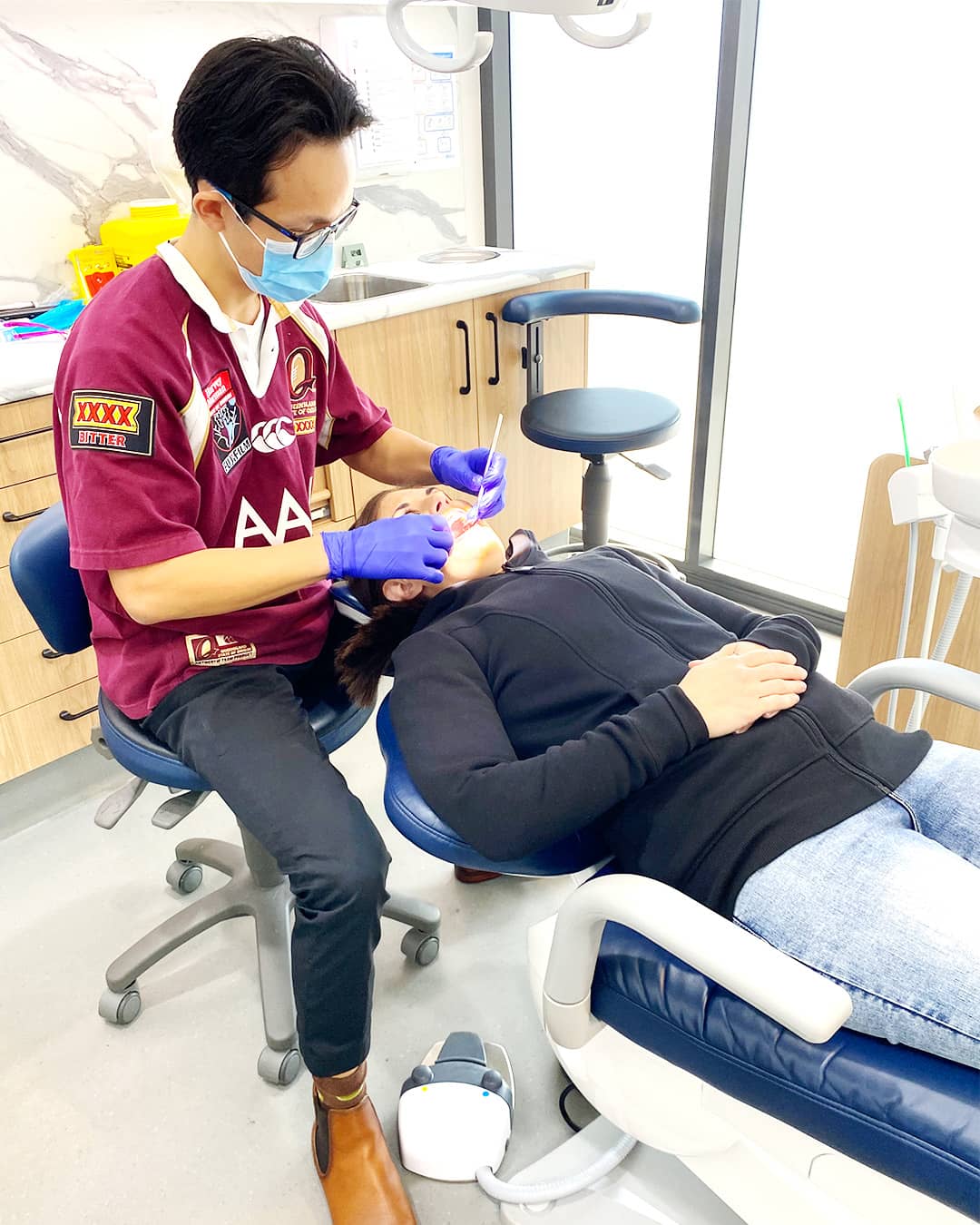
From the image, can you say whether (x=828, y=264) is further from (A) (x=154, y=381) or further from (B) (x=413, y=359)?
(A) (x=154, y=381)

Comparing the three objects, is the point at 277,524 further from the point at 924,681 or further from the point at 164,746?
the point at 924,681

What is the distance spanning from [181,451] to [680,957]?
85cm

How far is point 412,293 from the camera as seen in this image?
2365 mm

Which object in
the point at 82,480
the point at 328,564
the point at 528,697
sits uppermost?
the point at 82,480

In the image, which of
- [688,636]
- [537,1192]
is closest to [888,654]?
[688,636]

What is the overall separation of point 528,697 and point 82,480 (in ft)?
1.97

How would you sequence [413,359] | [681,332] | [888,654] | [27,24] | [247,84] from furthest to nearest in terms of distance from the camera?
[681,332]
[413,359]
[27,24]
[888,654]
[247,84]

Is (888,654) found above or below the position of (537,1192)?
above

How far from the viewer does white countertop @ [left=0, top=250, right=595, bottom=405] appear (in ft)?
6.01

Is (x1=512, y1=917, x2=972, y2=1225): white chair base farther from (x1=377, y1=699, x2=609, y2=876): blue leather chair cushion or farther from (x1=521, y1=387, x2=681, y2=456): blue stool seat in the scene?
(x1=521, y1=387, x2=681, y2=456): blue stool seat

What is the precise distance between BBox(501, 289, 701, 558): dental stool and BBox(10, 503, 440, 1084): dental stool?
1.02 meters

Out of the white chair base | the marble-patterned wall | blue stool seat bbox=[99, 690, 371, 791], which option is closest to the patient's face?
blue stool seat bbox=[99, 690, 371, 791]

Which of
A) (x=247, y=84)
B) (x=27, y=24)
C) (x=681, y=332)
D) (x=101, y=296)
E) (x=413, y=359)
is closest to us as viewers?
(x=247, y=84)

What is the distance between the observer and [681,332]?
300 cm
